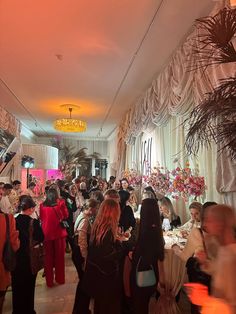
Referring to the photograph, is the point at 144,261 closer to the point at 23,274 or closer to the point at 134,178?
the point at 23,274

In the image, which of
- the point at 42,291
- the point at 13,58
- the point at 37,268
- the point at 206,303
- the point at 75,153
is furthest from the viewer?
the point at 75,153

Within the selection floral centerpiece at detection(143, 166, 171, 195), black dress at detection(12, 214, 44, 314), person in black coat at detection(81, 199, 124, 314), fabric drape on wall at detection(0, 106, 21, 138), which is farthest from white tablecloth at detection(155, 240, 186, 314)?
fabric drape on wall at detection(0, 106, 21, 138)

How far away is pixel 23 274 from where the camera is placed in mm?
3207

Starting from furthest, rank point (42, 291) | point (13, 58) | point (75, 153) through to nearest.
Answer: point (75, 153), point (13, 58), point (42, 291)

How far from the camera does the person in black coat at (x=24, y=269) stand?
10.4 feet

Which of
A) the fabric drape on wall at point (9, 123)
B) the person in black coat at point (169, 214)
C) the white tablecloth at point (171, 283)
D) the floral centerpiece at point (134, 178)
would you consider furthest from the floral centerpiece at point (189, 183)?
the fabric drape on wall at point (9, 123)

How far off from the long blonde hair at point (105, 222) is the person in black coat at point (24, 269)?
0.88m

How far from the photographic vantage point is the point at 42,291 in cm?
431

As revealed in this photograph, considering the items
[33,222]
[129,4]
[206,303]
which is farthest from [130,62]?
[206,303]

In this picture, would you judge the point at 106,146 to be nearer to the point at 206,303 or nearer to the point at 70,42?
the point at 70,42

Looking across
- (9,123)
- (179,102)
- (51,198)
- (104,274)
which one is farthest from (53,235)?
(9,123)

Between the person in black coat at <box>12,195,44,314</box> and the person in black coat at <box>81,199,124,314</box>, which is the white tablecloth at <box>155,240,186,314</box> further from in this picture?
the person in black coat at <box>12,195,44,314</box>

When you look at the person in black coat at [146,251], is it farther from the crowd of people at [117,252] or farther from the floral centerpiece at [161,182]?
the floral centerpiece at [161,182]

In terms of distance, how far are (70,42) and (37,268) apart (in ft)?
10.2
